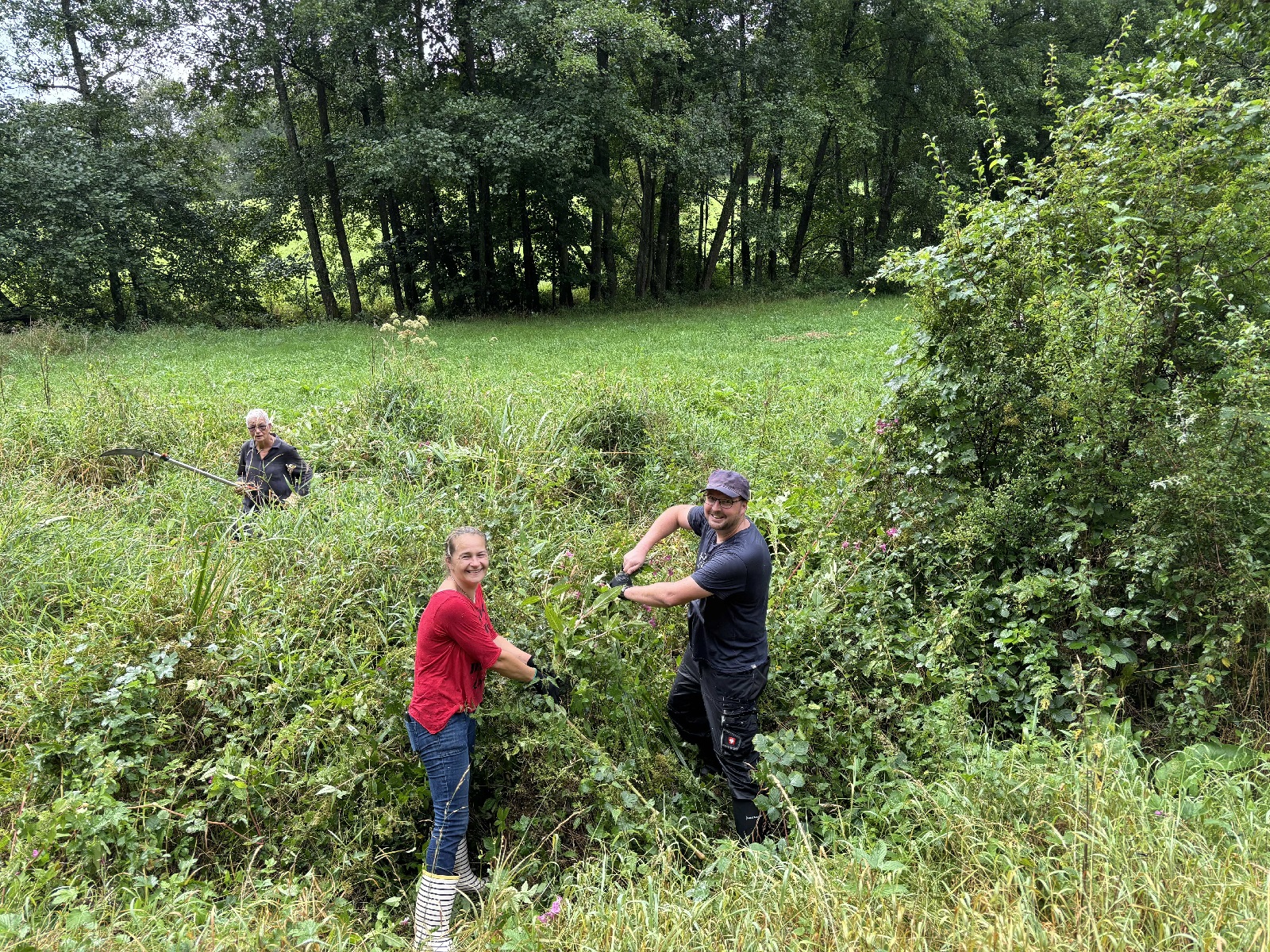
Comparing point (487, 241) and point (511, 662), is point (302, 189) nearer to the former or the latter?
point (487, 241)

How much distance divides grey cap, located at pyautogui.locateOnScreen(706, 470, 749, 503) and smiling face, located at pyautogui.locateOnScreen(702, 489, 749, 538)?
2cm

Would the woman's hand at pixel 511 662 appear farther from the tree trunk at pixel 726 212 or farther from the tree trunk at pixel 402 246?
the tree trunk at pixel 726 212

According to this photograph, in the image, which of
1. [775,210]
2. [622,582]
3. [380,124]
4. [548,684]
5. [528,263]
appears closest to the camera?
[548,684]

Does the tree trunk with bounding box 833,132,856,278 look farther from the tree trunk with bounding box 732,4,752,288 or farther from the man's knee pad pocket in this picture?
the man's knee pad pocket

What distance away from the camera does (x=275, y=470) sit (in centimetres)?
607

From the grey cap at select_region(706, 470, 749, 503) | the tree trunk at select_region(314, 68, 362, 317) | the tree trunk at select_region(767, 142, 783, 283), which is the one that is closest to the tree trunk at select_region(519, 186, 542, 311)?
the tree trunk at select_region(314, 68, 362, 317)

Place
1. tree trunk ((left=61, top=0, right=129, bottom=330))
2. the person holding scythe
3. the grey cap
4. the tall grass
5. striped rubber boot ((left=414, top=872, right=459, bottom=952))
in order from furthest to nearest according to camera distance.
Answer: tree trunk ((left=61, top=0, right=129, bottom=330)) → the person holding scythe → the grey cap → striped rubber boot ((left=414, top=872, right=459, bottom=952)) → the tall grass

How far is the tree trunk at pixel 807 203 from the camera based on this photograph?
2819 cm

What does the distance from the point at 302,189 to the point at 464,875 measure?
23.1 meters

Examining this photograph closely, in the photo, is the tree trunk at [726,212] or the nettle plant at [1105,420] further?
the tree trunk at [726,212]

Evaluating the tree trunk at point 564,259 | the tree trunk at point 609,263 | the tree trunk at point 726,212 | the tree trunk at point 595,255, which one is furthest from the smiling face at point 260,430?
the tree trunk at point 726,212

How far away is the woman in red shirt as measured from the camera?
3.24 m

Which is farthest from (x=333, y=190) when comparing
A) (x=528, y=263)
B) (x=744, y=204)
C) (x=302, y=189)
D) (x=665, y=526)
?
(x=665, y=526)

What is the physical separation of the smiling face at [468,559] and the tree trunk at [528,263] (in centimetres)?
2168
